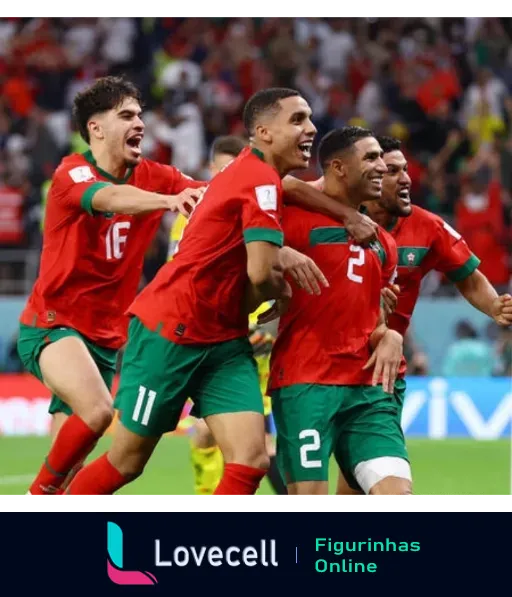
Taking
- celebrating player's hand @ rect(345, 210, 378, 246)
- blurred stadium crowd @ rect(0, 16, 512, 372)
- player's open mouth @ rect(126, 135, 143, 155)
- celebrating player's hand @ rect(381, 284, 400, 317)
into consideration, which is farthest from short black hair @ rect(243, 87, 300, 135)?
blurred stadium crowd @ rect(0, 16, 512, 372)

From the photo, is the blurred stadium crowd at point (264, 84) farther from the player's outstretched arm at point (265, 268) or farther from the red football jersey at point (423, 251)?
the player's outstretched arm at point (265, 268)

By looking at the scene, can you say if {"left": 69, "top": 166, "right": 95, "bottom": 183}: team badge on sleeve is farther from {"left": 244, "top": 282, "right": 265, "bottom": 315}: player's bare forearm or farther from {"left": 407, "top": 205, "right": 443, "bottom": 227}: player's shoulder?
{"left": 407, "top": 205, "right": 443, "bottom": 227}: player's shoulder

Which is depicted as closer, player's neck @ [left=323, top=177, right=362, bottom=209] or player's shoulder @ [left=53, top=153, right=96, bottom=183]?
player's neck @ [left=323, top=177, right=362, bottom=209]

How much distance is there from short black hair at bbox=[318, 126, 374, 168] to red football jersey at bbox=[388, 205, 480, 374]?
0.74 m

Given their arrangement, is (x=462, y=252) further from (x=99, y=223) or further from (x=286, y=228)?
(x=99, y=223)

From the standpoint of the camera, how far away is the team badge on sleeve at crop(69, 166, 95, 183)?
716 centimetres

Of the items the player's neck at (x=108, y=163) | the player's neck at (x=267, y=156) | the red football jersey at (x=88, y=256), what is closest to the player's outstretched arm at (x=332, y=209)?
the player's neck at (x=267, y=156)

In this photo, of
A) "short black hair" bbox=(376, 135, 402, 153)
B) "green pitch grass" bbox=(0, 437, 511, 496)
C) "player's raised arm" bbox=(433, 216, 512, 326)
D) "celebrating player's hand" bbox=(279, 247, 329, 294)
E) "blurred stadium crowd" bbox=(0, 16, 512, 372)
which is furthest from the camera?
"blurred stadium crowd" bbox=(0, 16, 512, 372)

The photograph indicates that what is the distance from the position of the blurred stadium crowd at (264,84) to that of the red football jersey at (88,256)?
32.7 feet

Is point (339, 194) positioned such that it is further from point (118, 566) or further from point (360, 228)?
point (118, 566)

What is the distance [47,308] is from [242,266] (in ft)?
5.13

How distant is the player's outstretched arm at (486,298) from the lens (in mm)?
6996

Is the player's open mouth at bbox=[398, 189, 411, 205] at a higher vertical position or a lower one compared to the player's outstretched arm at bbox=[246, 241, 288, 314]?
higher

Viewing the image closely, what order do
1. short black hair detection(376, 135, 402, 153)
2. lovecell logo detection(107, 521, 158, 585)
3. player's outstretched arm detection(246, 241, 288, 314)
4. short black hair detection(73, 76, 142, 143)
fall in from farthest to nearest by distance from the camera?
short black hair detection(73, 76, 142, 143), short black hair detection(376, 135, 402, 153), player's outstretched arm detection(246, 241, 288, 314), lovecell logo detection(107, 521, 158, 585)
